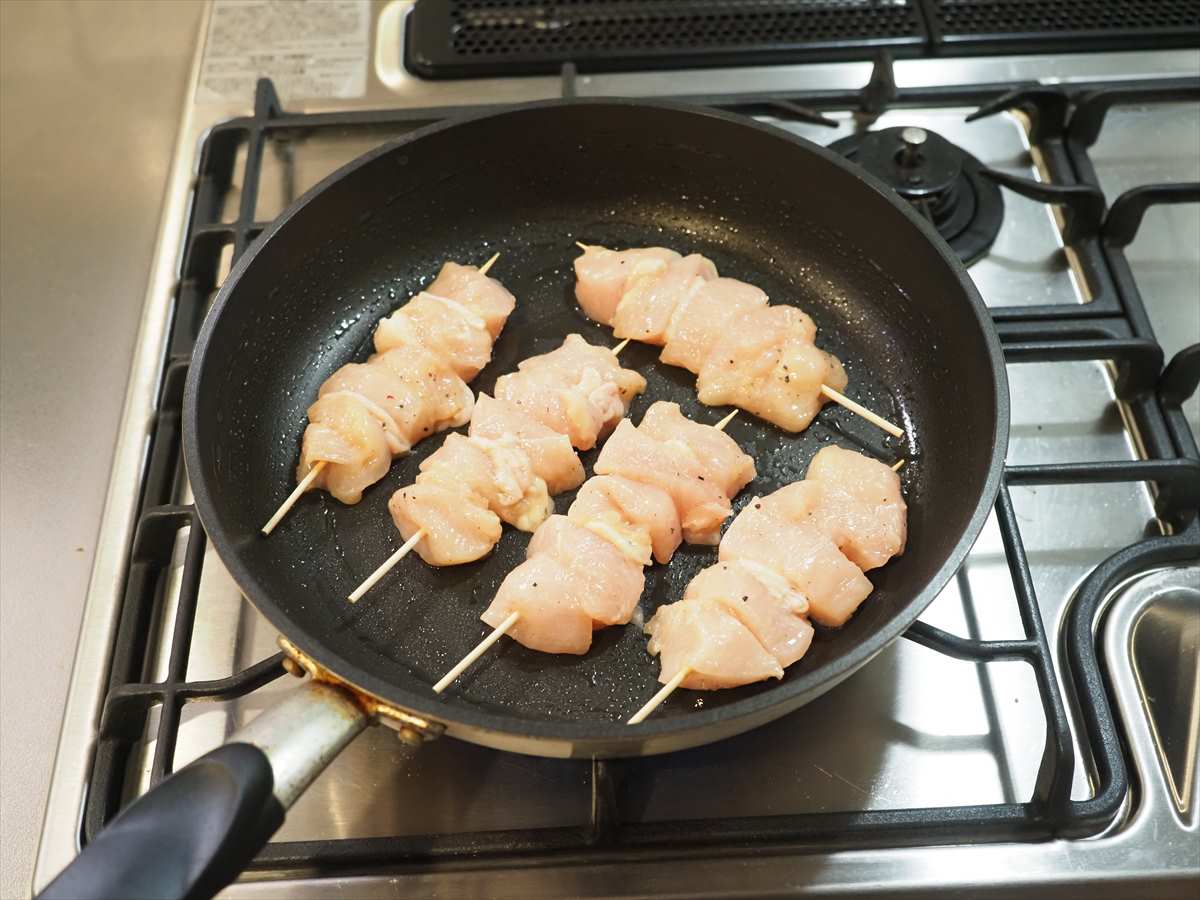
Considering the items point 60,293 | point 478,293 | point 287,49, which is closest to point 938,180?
point 478,293

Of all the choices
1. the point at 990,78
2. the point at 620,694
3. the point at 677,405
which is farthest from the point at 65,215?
the point at 990,78

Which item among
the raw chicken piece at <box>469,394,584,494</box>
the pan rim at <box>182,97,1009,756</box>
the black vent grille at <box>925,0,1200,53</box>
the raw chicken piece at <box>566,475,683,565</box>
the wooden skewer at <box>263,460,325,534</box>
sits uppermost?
the black vent grille at <box>925,0,1200,53</box>

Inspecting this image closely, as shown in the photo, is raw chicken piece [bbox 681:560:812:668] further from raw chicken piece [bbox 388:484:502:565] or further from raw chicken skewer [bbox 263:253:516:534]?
raw chicken skewer [bbox 263:253:516:534]

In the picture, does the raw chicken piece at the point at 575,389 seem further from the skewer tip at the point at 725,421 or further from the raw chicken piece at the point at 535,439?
the skewer tip at the point at 725,421

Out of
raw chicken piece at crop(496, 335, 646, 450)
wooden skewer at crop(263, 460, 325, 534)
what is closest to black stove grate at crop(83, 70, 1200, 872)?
wooden skewer at crop(263, 460, 325, 534)

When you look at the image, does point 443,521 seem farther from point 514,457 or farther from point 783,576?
point 783,576

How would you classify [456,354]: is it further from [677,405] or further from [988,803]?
[988,803]

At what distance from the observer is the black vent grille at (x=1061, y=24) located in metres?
2.72

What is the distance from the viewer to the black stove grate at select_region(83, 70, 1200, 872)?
1.64 metres

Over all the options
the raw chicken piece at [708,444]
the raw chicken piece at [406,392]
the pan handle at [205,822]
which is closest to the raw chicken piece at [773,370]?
the raw chicken piece at [708,444]

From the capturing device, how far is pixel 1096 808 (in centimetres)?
163

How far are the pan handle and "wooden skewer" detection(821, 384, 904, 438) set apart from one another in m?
1.28

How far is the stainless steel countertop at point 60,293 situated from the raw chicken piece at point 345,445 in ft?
1.68

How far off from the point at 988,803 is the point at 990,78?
1931 millimetres
